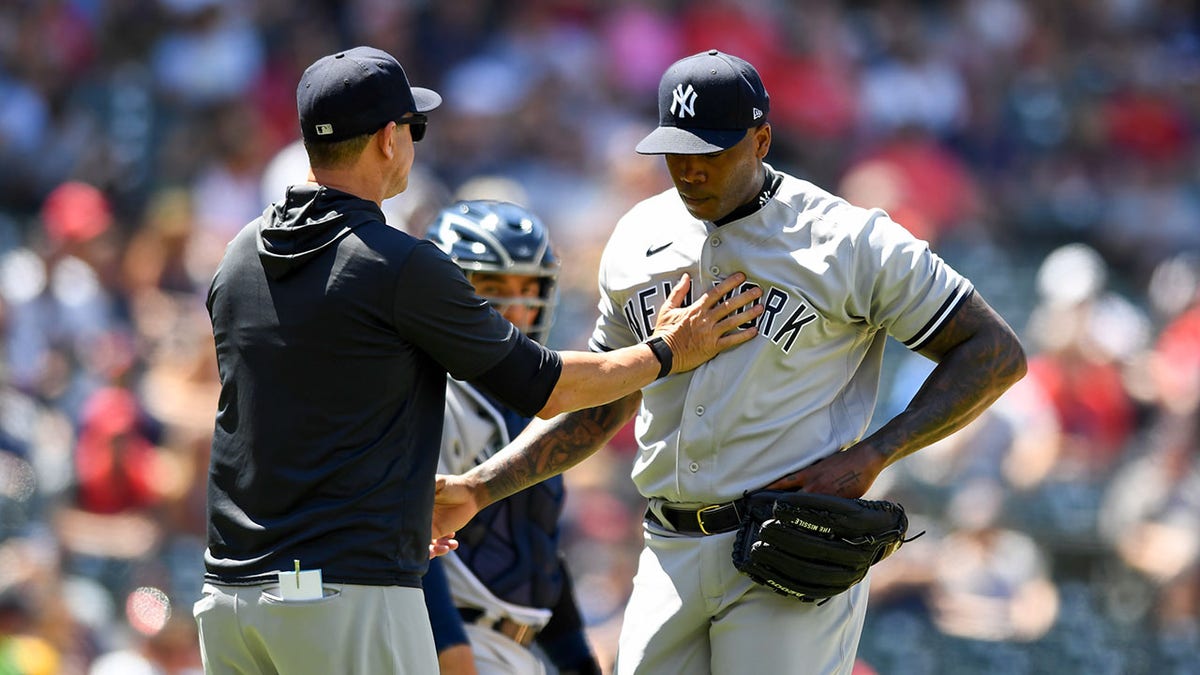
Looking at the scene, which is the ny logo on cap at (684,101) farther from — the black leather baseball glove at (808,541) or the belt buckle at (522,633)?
the belt buckle at (522,633)

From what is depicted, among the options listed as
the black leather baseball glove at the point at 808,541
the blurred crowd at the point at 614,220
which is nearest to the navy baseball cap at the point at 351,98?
the black leather baseball glove at the point at 808,541

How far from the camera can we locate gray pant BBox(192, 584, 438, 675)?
3648 mm

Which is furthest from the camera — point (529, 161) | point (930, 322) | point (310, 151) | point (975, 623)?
point (529, 161)

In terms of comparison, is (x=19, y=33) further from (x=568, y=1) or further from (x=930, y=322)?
(x=930, y=322)

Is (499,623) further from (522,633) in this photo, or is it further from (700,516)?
(700,516)

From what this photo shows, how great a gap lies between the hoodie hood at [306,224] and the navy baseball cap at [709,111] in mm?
733

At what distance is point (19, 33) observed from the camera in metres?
12.6

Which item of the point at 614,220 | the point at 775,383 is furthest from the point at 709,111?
the point at 614,220

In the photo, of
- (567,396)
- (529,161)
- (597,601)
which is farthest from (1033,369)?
(567,396)

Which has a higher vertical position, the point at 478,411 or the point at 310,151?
the point at 310,151

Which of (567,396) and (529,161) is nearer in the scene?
(567,396)

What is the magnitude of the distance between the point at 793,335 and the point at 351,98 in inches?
49.2

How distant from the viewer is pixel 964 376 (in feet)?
13.6

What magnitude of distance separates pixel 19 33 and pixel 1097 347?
329 inches
